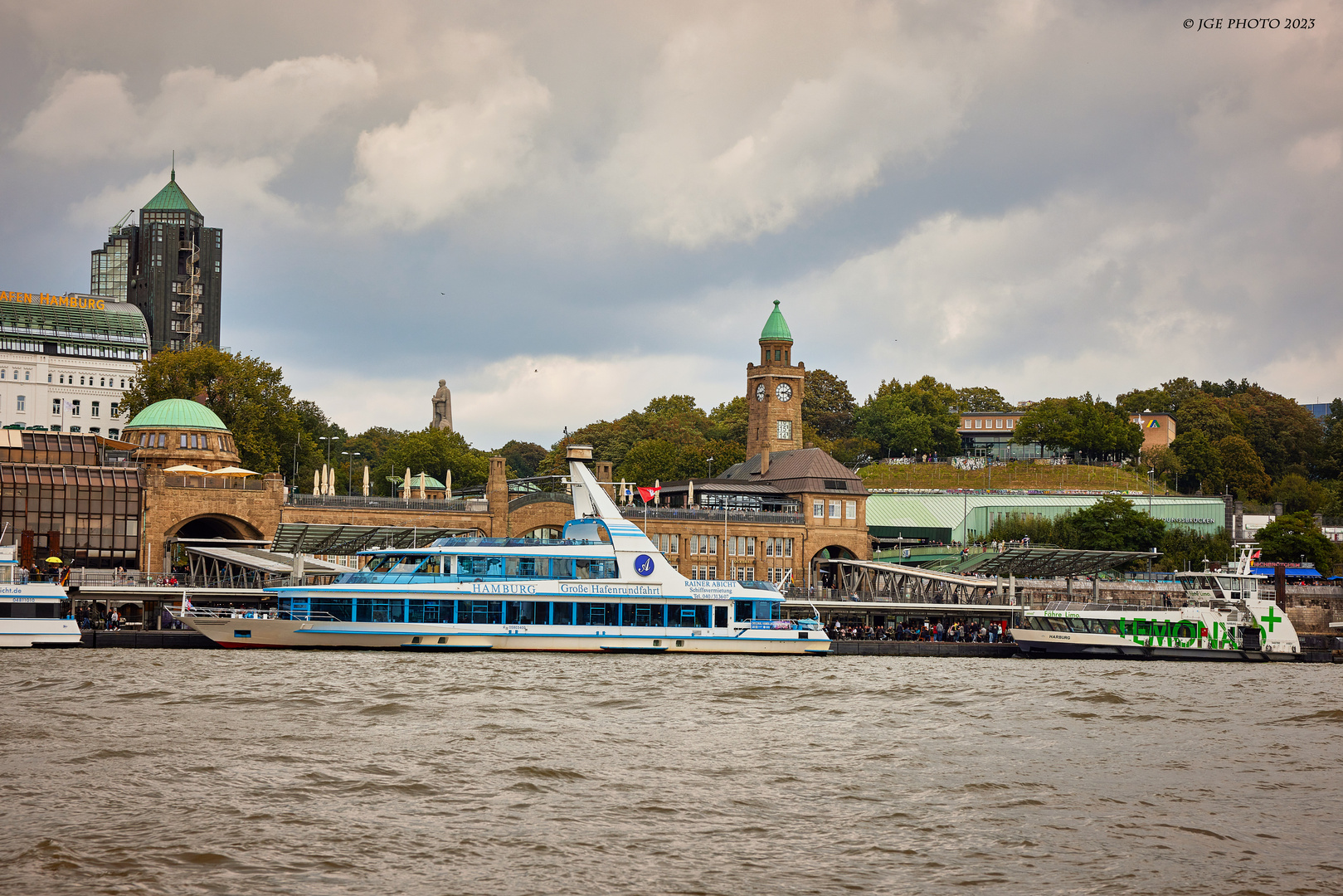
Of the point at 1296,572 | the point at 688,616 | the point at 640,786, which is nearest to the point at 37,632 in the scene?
the point at 688,616

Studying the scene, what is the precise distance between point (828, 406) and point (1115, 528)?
180ft

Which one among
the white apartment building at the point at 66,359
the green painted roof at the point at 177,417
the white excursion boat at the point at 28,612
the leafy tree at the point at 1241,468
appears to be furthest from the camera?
the white apartment building at the point at 66,359

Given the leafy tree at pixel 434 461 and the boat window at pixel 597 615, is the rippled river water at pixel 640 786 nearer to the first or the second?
the boat window at pixel 597 615

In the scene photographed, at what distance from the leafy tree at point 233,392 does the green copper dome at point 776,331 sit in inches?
1427

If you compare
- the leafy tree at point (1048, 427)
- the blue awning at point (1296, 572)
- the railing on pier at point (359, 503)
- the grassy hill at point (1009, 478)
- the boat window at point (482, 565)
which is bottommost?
the blue awning at point (1296, 572)

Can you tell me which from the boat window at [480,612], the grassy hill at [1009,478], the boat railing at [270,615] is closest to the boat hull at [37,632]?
the boat railing at [270,615]

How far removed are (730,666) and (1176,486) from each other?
306 feet

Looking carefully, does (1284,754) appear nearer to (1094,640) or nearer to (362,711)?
(362,711)

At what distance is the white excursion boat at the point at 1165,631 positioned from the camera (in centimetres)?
6519

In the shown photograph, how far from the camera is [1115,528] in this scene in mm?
98688

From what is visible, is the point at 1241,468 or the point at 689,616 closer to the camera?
the point at 689,616

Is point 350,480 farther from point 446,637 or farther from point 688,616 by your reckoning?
point 446,637

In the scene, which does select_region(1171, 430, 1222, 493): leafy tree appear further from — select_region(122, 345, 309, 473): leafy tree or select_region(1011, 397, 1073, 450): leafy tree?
select_region(122, 345, 309, 473): leafy tree

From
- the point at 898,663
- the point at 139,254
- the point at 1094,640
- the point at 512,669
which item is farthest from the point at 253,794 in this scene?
the point at 139,254
